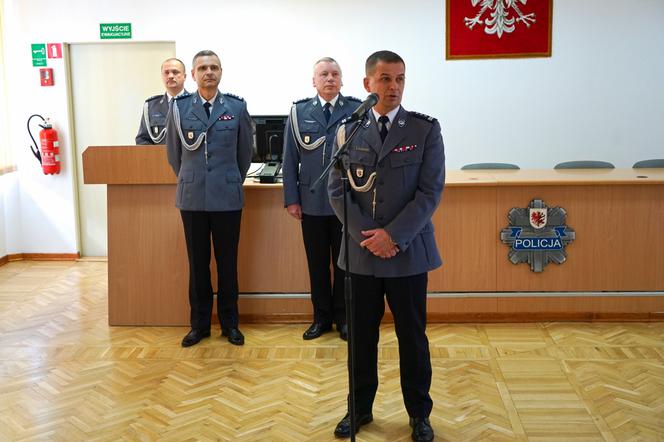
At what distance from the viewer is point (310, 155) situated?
203 inches

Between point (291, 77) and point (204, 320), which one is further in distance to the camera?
point (291, 77)

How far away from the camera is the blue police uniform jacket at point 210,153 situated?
198 inches

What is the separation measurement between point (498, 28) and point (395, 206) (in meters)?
4.51

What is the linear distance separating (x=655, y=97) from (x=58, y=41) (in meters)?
5.68

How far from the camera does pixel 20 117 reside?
7980mm

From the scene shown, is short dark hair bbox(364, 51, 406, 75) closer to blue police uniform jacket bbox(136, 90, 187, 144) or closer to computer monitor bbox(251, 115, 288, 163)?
computer monitor bbox(251, 115, 288, 163)

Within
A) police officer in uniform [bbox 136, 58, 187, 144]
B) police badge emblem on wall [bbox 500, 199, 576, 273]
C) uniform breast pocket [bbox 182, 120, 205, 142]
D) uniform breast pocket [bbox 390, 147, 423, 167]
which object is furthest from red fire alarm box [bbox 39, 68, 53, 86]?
uniform breast pocket [bbox 390, 147, 423, 167]

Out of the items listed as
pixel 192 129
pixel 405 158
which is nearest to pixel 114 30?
pixel 192 129

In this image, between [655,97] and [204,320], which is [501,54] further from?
[204,320]

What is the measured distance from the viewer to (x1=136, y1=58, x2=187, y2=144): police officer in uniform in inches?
238

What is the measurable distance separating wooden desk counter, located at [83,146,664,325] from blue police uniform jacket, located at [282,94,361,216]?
1.08 feet

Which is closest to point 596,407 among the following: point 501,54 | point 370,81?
point 370,81

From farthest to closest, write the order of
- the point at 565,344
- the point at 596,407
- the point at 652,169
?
the point at 652,169 < the point at 565,344 < the point at 596,407

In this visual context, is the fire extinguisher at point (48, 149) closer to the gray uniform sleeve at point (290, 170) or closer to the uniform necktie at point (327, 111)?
the gray uniform sleeve at point (290, 170)
